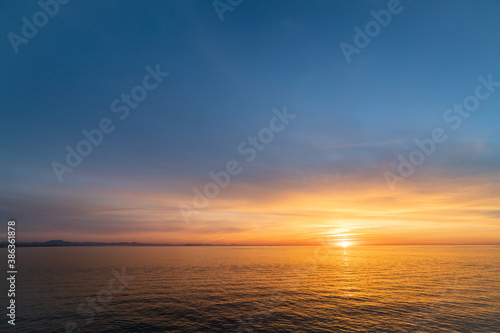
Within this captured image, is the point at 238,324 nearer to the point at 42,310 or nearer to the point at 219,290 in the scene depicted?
the point at 219,290

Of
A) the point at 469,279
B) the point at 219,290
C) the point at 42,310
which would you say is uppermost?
the point at 42,310

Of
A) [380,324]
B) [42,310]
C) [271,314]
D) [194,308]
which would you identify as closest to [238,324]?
[271,314]

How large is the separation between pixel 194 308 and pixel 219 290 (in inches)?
623

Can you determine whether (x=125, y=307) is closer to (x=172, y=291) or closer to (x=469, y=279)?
(x=172, y=291)

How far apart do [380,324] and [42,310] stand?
182 feet

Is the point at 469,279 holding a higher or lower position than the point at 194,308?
lower

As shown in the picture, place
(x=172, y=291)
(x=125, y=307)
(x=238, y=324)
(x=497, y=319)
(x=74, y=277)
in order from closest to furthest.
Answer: (x=238, y=324)
(x=497, y=319)
(x=125, y=307)
(x=172, y=291)
(x=74, y=277)

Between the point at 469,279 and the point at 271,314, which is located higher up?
the point at 271,314

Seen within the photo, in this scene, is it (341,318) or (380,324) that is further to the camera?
(341,318)

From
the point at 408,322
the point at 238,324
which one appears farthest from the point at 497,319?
the point at 238,324

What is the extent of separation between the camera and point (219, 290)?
61.2 meters

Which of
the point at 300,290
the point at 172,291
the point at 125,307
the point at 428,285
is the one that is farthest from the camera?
the point at 428,285

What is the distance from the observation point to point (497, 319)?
137 feet

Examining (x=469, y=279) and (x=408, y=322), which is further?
(x=469, y=279)
